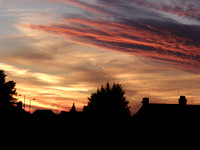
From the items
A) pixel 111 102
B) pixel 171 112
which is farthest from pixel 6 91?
pixel 171 112

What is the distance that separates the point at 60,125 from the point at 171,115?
4234 centimetres

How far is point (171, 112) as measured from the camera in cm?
5766

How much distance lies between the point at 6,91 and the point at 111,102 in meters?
24.7

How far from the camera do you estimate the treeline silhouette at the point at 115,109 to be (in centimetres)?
5620

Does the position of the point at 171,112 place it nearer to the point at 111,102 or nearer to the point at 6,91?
the point at 111,102

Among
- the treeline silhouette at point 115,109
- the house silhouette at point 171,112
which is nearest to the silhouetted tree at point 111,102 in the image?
the treeline silhouette at point 115,109

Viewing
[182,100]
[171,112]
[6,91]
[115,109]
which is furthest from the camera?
[6,91]

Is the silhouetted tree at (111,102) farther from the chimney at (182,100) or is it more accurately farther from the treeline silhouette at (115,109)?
the chimney at (182,100)

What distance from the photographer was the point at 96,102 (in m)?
81.9

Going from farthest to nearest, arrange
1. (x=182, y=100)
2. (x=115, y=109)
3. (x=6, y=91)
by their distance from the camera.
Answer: (x=6, y=91) → (x=115, y=109) → (x=182, y=100)

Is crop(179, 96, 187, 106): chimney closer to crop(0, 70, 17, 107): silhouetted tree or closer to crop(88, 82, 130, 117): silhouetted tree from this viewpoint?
crop(88, 82, 130, 117): silhouetted tree

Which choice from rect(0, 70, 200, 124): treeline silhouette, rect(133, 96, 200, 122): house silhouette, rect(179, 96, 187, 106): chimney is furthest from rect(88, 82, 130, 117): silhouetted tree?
rect(179, 96, 187, 106): chimney

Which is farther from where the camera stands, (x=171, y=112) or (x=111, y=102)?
(x=111, y=102)

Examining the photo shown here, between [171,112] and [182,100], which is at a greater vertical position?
[182,100]
